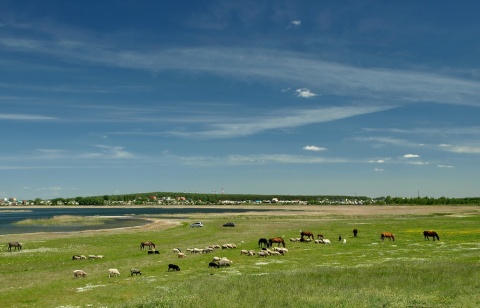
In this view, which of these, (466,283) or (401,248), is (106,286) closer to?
(466,283)

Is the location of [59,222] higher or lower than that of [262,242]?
lower

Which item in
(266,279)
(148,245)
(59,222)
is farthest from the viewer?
(59,222)

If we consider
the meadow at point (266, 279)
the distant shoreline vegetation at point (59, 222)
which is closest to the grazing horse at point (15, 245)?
the meadow at point (266, 279)

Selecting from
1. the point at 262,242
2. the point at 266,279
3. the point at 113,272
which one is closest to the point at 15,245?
the point at 113,272

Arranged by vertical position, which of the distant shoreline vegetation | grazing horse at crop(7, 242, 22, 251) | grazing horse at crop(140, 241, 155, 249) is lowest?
the distant shoreline vegetation

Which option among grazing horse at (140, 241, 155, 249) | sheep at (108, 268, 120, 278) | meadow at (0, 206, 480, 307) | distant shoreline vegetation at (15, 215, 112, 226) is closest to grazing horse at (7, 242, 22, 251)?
meadow at (0, 206, 480, 307)

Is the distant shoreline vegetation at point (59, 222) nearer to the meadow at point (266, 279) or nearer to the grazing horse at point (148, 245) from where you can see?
the grazing horse at point (148, 245)

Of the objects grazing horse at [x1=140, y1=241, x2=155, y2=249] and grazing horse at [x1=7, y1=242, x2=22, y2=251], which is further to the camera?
grazing horse at [x1=7, y1=242, x2=22, y2=251]

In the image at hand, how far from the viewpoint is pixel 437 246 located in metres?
48.3

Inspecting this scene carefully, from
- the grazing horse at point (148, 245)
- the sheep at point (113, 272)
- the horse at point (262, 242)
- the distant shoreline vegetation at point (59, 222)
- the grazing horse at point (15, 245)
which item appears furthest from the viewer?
the distant shoreline vegetation at point (59, 222)

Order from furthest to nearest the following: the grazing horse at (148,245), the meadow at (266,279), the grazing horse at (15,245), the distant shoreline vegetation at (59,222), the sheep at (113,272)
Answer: the distant shoreline vegetation at (59,222) → the grazing horse at (15,245) → the grazing horse at (148,245) → the sheep at (113,272) → the meadow at (266,279)

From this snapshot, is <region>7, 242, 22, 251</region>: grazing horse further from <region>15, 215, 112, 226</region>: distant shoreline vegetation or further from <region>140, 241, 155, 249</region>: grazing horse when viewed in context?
<region>15, 215, 112, 226</region>: distant shoreline vegetation

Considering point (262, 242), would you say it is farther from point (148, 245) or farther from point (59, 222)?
point (59, 222)

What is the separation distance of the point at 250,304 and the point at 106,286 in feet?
46.3
